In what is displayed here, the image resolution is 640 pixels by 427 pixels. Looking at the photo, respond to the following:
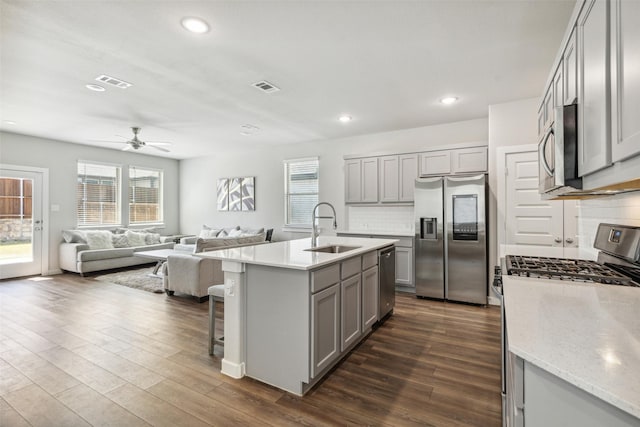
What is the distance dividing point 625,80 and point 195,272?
4.49 metres

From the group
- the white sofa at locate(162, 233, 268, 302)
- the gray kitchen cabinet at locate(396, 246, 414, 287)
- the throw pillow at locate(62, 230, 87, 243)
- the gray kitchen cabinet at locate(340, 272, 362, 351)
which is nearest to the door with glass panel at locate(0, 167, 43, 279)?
the throw pillow at locate(62, 230, 87, 243)

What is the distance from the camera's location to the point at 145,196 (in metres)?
7.96

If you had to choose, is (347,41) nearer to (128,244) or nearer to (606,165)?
(606,165)

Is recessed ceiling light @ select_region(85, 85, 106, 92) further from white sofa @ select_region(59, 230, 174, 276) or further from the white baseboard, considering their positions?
white sofa @ select_region(59, 230, 174, 276)

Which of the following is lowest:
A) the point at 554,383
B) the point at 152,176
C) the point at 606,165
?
the point at 554,383

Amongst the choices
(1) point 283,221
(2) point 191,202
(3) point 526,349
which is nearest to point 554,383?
(3) point 526,349

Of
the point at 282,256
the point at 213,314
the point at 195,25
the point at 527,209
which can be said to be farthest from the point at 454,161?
the point at 213,314

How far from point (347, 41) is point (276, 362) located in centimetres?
264

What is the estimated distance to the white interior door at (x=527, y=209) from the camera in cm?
380

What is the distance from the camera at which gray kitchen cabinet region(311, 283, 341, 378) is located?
218cm

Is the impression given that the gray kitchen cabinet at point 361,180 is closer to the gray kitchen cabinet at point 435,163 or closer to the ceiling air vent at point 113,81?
the gray kitchen cabinet at point 435,163

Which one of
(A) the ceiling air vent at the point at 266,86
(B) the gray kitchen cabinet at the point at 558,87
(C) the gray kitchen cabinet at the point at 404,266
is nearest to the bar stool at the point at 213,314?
(A) the ceiling air vent at the point at 266,86

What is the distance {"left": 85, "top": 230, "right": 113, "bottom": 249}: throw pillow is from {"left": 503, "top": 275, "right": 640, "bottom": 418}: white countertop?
7.26 metres

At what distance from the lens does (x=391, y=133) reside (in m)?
5.66
